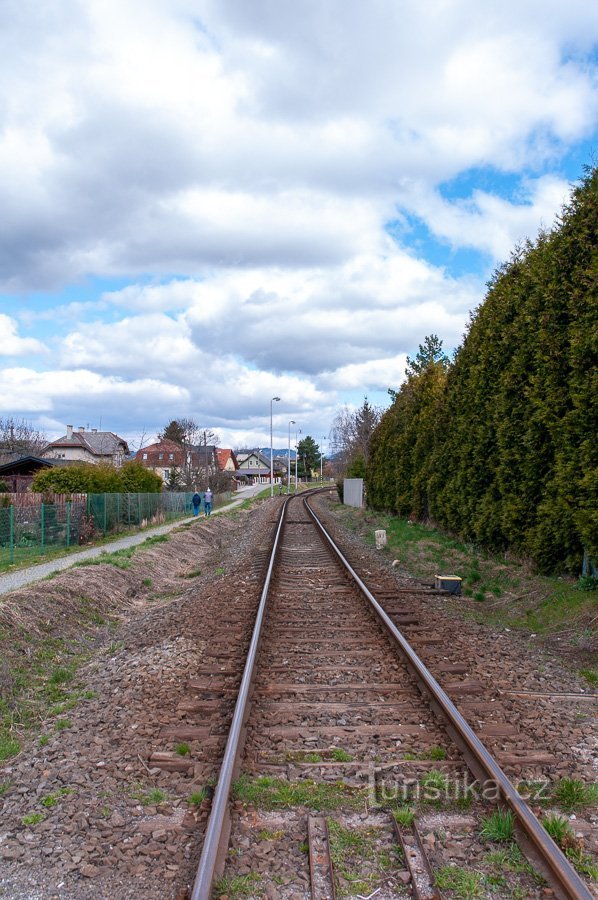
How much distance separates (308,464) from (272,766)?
133 m

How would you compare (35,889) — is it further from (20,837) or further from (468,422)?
(468,422)

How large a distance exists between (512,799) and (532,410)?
8.16 m

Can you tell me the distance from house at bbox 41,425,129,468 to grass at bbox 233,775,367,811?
214 ft

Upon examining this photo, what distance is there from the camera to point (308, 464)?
452ft

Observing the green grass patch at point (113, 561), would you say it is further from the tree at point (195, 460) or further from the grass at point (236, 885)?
the tree at point (195, 460)

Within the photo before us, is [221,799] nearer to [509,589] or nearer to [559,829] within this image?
[559,829]

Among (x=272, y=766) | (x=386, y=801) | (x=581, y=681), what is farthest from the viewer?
(x=581, y=681)

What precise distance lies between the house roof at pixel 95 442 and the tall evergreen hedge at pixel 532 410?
Answer: 59508mm

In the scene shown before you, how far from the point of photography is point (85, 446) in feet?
229

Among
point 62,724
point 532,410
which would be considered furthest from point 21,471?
point 62,724

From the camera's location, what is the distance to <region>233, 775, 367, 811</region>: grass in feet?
12.4

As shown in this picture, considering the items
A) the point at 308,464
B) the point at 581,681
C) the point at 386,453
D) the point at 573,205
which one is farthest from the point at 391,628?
the point at 308,464

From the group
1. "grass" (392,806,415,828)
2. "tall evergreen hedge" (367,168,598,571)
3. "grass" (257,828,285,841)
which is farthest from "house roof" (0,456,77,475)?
"grass" (392,806,415,828)

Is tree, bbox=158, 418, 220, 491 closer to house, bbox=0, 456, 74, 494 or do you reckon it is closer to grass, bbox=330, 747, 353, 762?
house, bbox=0, 456, 74, 494
